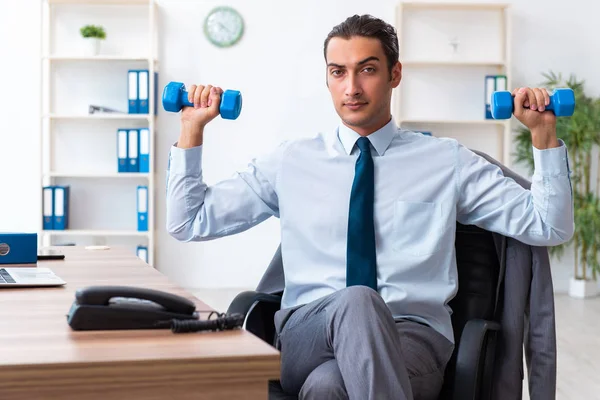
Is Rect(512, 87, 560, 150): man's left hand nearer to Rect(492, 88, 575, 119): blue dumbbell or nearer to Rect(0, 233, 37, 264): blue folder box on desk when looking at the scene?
Rect(492, 88, 575, 119): blue dumbbell

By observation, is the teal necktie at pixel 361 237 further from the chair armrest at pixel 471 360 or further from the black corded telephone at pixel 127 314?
the black corded telephone at pixel 127 314

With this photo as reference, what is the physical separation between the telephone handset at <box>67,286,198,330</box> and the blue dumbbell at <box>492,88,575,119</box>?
99cm

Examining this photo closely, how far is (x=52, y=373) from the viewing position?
3.34 ft

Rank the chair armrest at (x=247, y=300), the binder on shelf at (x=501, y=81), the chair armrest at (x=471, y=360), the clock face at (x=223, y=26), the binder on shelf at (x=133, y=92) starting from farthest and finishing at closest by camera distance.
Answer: the clock face at (x=223, y=26)
the binder on shelf at (x=501, y=81)
the binder on shelf at (x=133, y=92)
the chair armrest at (x=247, y=300)
the chair armrest at (x=471, y=360)

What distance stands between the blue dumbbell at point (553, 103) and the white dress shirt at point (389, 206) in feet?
0.35

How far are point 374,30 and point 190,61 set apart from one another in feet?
13.2

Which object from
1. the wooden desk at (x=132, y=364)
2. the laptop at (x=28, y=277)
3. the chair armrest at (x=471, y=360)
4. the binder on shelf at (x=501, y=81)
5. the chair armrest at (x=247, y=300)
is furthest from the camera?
the binder on shelf at (x=501, y=81)

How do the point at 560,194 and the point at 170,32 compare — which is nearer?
the point at 560,194

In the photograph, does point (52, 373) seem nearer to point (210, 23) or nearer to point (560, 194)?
point (560, 194)

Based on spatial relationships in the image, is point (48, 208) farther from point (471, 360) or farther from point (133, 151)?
point (471, 360)

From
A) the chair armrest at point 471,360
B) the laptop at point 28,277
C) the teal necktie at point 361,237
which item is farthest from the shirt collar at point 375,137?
the laptop at point 28,277

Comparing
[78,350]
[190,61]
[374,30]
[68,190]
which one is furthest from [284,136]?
[78,350]

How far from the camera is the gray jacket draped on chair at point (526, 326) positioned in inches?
77.4

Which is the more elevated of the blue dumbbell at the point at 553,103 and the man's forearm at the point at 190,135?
the blue dumbbell at the point at 553,103
